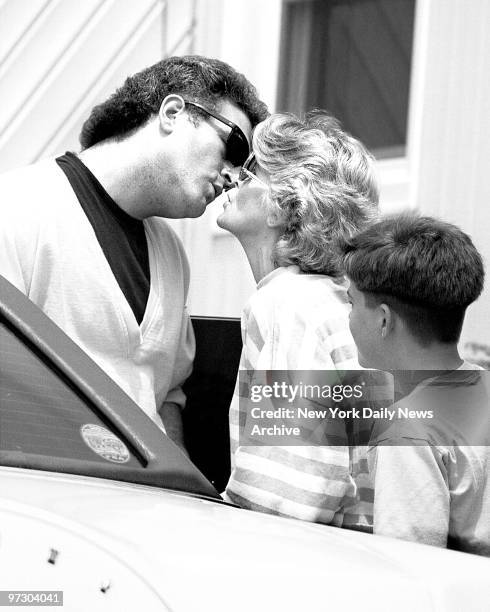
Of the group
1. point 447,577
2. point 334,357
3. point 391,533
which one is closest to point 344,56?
point 334,357

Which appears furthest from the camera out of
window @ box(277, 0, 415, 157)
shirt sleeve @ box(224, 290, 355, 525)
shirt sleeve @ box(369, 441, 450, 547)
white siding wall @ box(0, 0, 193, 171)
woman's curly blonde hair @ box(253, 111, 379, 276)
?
white siding wall @ box(0, 0, 193, 171)

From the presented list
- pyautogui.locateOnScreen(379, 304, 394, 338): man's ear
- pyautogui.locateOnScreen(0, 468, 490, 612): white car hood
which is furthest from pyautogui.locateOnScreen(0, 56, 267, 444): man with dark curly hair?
pyautogui.locateOnScreen(0, 468, 490, 612): white car hood

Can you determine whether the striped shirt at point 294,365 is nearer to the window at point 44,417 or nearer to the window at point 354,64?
the window at point 44,417

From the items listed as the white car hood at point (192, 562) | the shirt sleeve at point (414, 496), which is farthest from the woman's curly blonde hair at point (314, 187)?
the white car hood at point (192, 562)

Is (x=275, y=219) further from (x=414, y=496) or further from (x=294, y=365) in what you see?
(x=414, y=496)

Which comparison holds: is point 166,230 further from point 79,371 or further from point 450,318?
point 79,371

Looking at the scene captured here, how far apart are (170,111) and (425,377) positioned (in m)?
1.48

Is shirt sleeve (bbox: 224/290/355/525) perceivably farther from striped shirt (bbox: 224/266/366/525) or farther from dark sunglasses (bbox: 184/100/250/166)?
dark sunglasses (bbox: 184/100/250/166)

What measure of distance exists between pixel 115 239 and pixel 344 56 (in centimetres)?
408

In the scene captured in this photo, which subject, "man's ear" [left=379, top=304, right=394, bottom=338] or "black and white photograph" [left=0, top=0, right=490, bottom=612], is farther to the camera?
"man's ear" [left=379, top=304, right=394, bottom=338]

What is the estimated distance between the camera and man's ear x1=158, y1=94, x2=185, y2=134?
330 cm

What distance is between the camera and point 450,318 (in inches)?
86.4

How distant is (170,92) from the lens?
11.0 feet

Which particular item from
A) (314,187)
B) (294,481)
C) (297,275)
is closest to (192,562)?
(294,481)
